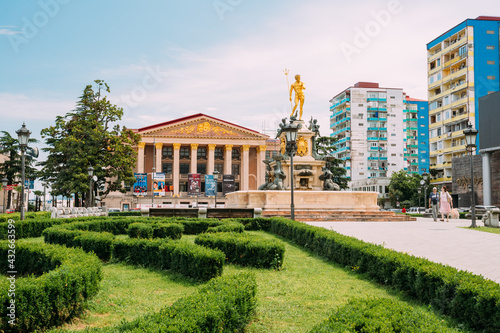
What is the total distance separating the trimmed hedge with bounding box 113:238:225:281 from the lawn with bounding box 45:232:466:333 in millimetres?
210

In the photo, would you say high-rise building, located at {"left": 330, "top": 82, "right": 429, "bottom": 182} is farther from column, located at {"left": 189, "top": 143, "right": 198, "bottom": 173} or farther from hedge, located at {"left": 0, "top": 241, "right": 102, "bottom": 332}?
hedge, located at {"left": 0, "top": 241, "right": 102, "bottom": 332}

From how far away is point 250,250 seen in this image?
8148 mm

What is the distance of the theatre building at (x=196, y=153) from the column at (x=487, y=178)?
41.1 m

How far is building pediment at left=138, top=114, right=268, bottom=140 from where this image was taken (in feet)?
237

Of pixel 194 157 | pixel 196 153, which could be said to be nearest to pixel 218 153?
pixel 196 153

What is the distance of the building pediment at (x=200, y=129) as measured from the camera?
72.1 m

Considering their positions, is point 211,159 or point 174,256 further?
point 211,159

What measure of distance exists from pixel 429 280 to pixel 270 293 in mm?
2120

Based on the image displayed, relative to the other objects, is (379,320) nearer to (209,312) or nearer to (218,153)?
(209,312)

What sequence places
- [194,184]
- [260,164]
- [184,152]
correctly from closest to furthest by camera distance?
[194,184] < [260,164] < [184,152]

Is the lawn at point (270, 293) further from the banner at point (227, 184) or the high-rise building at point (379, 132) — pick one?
the high-rise building at point (379, 132)

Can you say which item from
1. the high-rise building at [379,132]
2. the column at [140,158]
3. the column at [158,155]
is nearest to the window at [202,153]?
the column at [158,155]

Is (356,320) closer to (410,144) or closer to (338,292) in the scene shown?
(338,292)

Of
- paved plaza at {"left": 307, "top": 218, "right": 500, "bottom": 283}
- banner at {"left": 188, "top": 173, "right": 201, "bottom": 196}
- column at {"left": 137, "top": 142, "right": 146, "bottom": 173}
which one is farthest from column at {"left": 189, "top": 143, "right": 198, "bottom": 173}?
paved plaza at {"left": 307, "top": 218, "right": 500, "bottom": 283}
